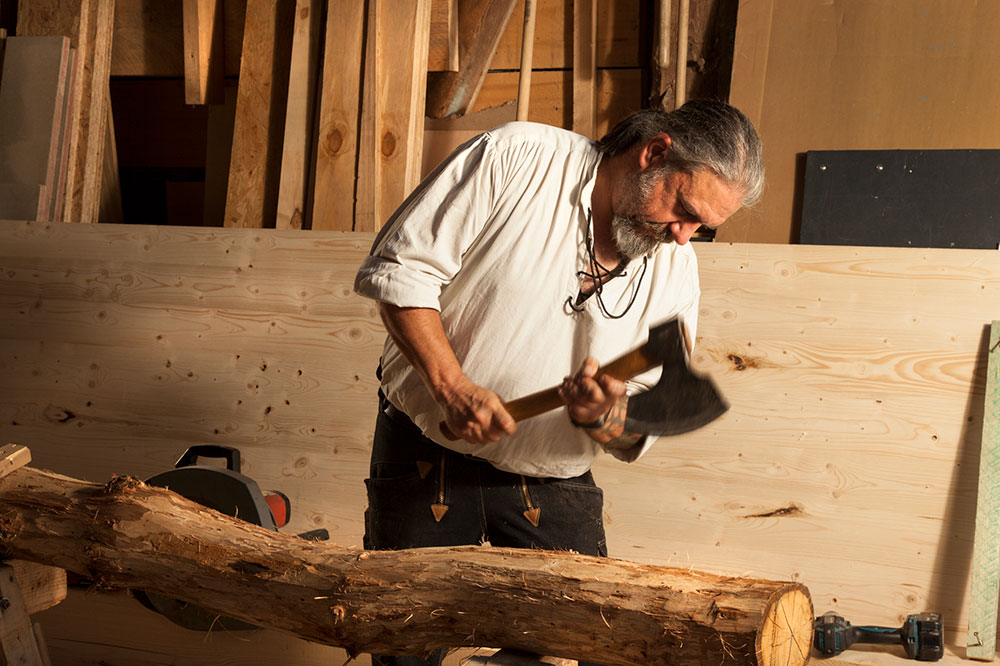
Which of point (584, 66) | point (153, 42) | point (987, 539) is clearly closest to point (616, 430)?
point (987, 539)

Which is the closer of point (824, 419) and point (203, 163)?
point (824, 419)

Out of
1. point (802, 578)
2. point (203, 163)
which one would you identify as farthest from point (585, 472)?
point (203, 163)

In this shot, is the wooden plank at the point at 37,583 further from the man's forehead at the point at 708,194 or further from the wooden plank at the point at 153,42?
the wooden plank at the point at 153,42

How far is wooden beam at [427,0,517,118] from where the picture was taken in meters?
3.16

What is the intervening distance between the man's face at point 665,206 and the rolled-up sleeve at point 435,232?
30 centimetres

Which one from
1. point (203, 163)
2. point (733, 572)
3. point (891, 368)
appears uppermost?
point (203, 163)

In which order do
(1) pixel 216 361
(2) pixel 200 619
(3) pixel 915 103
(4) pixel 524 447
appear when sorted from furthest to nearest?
(1) pixel 216 361 < (3) pixel 915 103 < (2) pixel 200 619 < (4) pixel 524 447

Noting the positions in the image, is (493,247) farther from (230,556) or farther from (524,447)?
(230,556)

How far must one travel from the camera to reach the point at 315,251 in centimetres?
282

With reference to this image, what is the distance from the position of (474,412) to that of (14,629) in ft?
3.84

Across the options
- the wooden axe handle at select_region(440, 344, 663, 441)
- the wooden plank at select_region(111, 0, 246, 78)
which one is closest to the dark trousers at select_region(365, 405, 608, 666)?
the wooden axe handle at select_region(440, 344, 663, 441)

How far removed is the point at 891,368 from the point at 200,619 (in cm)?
213

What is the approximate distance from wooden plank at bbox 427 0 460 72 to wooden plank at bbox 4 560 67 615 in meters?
2.17

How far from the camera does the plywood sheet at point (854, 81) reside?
266cm
